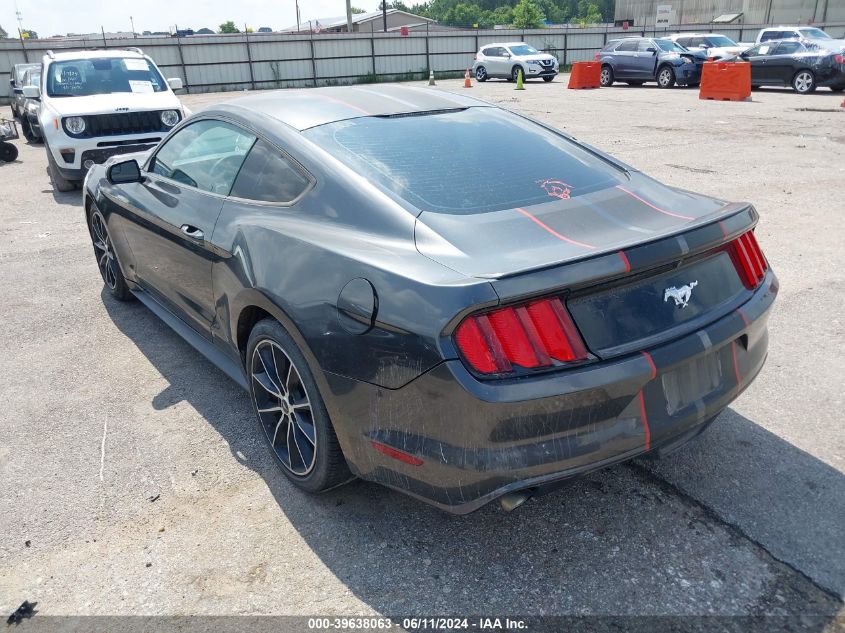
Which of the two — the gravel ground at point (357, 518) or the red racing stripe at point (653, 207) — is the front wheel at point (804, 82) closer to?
the gravel ground at point (357, 518)

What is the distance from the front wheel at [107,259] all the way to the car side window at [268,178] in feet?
7.04

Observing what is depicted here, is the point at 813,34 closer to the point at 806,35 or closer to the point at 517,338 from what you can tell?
the point at 806,35

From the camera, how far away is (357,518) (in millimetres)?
2799

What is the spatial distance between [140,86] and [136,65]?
58cm

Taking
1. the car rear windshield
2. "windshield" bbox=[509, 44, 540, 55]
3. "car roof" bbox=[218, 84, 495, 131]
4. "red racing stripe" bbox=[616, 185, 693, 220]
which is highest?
"car roof" bbox=[218, 84, 495, 131]

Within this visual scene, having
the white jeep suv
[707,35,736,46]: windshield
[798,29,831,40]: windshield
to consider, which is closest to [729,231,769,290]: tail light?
the white jeep suv

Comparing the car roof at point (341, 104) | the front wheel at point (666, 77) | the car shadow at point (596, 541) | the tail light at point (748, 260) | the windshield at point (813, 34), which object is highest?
the car roof at point (341, 104)

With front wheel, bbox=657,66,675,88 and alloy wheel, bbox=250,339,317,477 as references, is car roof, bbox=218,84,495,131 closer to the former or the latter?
alloy wheel, bbox=250,339,317,477

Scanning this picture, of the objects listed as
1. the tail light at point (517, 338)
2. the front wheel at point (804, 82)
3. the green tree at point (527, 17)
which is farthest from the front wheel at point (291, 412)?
the green tree at point (527, 17)

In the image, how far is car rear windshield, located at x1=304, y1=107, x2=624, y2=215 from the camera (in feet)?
8.77

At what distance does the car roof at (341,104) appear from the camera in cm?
321

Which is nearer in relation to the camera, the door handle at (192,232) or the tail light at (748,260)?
the tail light at (748,260)

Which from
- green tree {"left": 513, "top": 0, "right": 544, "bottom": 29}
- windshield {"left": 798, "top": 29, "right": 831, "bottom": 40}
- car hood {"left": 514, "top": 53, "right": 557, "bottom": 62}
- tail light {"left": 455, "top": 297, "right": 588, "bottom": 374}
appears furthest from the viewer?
green tree {"left": 513, "top": 0, "right": 544, "bottom": 29}

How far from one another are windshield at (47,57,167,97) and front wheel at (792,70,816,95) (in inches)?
663
